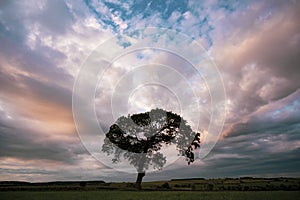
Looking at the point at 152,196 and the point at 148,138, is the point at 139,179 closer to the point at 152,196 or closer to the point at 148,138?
the point at 148,138

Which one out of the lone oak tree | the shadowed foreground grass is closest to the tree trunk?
the lone oak tree

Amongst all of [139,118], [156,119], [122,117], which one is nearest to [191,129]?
[156,119]

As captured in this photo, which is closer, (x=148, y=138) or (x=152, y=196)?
(x=152, y=196)

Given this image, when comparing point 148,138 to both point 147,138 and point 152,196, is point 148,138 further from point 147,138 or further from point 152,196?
point 152,196

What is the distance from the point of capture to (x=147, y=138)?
49.9 meters

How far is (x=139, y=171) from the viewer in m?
49.2

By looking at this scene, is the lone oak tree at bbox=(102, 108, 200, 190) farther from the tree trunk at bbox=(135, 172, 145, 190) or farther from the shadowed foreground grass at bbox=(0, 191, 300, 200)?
the shadowed foreground grass at bbox=(0, 191, 300, 200)

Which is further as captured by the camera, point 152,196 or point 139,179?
point 139,179

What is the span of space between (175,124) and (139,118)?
721 cm

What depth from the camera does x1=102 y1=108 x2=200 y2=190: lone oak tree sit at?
49438mm

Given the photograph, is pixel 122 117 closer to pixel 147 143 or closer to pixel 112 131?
pixel 112 131

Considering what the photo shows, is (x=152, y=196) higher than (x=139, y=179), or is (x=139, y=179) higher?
(x=139, y=179)

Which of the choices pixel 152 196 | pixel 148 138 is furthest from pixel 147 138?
pixel 152 196

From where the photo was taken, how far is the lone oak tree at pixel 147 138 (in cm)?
4944
